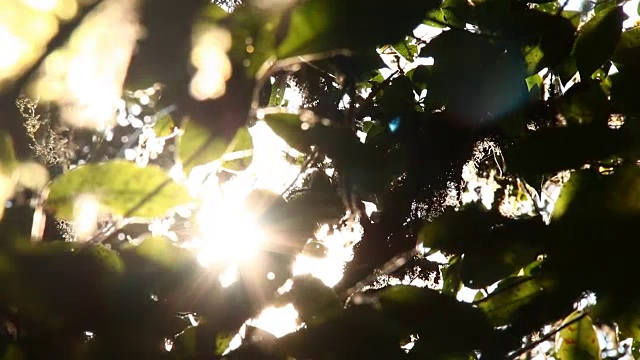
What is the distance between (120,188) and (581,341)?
0.59 meters

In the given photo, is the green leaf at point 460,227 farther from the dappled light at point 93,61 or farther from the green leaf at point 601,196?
the dappled light at point 93,61

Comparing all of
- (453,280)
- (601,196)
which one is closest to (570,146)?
(601,196)

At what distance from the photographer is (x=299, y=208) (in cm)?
65

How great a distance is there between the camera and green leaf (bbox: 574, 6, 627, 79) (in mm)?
714

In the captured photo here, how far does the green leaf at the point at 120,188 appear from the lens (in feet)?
1.49

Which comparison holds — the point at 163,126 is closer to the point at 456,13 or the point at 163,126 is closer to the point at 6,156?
the point at 6,156

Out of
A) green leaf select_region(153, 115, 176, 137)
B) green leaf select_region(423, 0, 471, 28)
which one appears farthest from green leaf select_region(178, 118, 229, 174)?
green leaf select_region(423, 0, 471, 28)

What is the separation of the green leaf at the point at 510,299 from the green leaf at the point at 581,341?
0.32 ft

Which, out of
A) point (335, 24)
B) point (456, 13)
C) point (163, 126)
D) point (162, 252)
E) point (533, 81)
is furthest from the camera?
point (533, 81)

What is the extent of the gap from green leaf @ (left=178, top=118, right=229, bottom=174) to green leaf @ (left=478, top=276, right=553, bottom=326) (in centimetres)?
37

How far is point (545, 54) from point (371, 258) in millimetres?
488

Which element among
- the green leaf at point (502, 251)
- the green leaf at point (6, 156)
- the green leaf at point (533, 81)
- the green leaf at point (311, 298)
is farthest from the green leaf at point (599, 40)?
the green leaf at point (6, 156)

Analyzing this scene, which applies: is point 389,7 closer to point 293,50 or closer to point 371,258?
point 293,50

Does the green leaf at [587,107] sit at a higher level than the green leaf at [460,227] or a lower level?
higher
